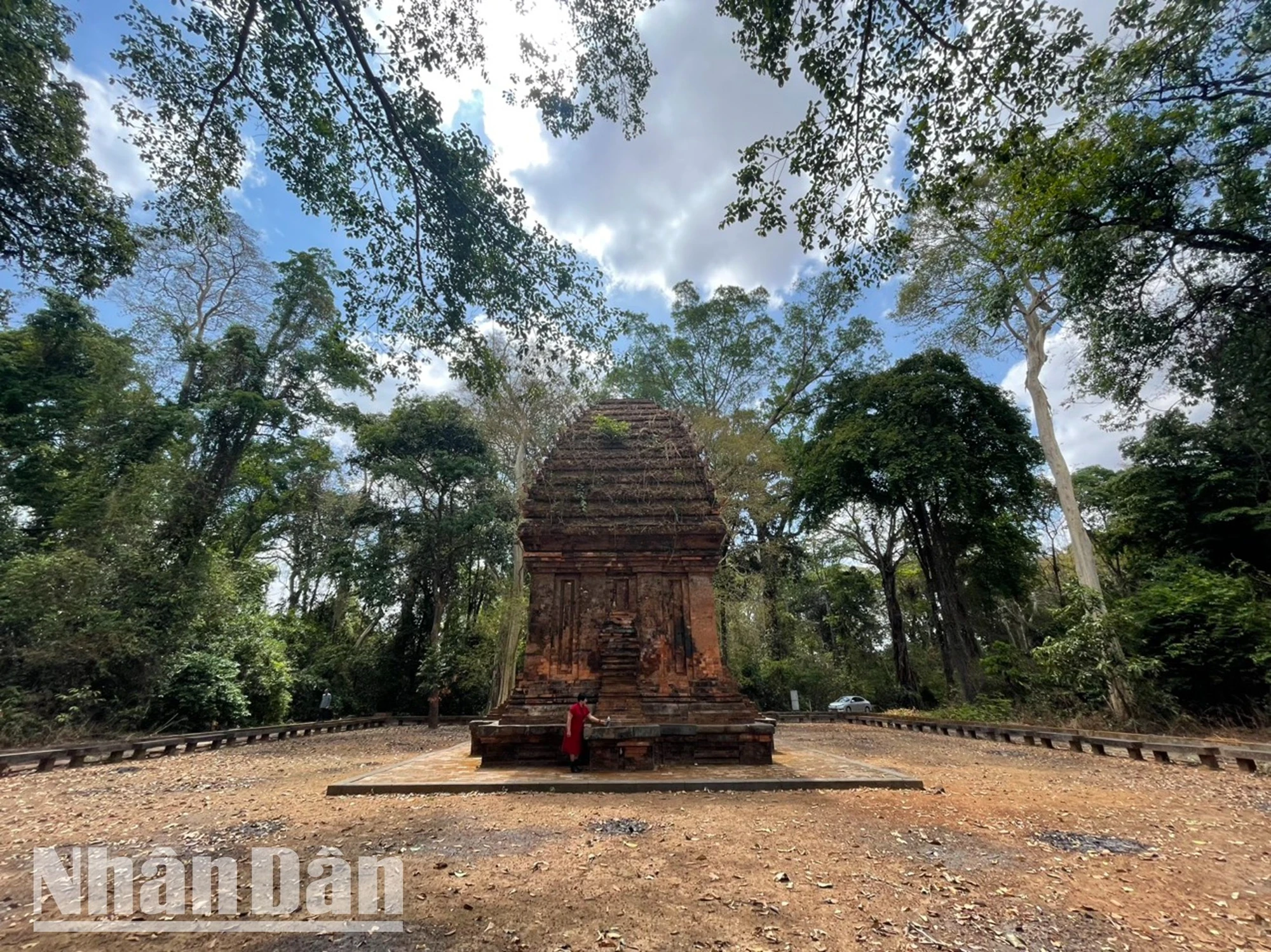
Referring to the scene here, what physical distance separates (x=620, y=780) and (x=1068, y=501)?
570 inches

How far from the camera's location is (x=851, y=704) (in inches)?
956

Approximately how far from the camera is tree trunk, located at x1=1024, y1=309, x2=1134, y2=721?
458 inches

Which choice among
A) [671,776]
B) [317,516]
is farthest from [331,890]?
[317,516]

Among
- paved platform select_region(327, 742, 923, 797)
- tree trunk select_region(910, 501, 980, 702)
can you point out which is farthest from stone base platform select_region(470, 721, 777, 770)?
tree trunk select_region(910, 501, 980, 702)

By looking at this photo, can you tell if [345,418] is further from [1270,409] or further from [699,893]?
[1270,409]

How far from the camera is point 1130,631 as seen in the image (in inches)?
461

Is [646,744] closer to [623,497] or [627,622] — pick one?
[627,622]

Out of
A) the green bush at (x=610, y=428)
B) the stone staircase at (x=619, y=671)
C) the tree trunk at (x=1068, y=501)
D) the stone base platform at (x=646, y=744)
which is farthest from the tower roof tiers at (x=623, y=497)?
the tree trunk at (x=1068, y=501)

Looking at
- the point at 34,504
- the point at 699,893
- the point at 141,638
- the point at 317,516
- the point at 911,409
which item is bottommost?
the point at 699,893

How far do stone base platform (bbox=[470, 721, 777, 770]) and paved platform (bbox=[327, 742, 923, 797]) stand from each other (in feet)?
0.49

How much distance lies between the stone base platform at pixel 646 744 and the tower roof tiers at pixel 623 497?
8.86 feet

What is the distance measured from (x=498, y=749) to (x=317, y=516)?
2088cm

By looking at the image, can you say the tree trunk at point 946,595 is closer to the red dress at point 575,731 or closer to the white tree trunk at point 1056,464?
the white tree trunk at point 1056,464

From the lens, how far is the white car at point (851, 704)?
23984 millimetres
